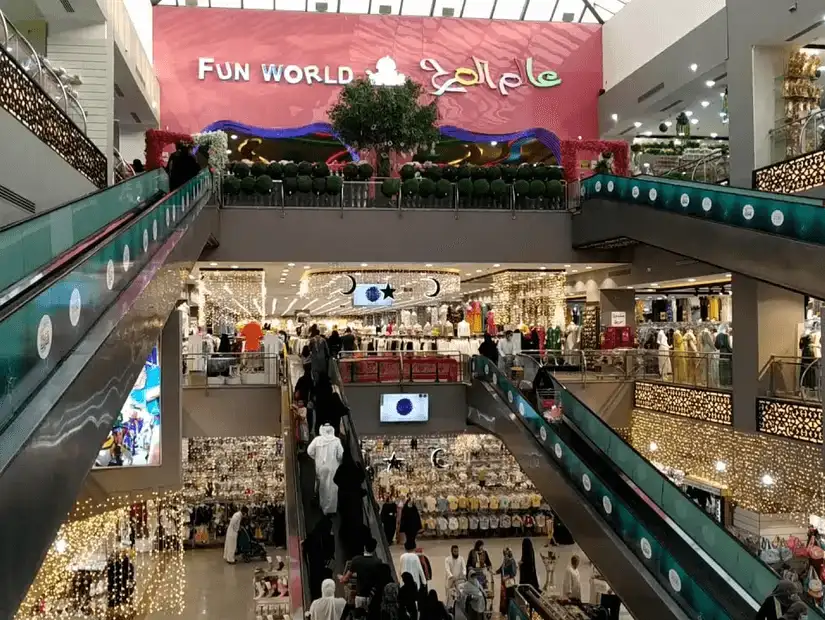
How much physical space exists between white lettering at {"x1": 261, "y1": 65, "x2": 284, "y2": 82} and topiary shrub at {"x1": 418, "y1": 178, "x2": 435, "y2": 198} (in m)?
8.15

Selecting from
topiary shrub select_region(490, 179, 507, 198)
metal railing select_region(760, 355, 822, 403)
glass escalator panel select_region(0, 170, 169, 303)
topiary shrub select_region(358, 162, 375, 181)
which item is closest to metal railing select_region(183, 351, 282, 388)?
topiary shrub select_region(358, 162, 375, 181)

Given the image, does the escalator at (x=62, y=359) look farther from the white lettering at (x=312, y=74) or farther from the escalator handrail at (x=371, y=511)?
the white lettering at (x=312, y=74)

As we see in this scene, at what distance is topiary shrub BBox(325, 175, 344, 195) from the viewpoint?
53.9ft

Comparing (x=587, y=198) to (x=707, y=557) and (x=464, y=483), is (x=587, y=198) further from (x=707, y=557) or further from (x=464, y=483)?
(x=707, y=557)

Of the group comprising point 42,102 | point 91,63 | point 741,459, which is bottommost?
point 741,459

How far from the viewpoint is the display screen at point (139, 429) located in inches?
477

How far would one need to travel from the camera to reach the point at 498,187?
16.9 meters

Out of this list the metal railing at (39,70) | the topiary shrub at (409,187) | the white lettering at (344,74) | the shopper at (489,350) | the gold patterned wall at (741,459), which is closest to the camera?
the metal railing at (39,70)

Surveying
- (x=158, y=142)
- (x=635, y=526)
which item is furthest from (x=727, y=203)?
(x=158, y=142)

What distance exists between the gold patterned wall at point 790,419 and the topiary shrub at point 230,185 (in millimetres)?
10603

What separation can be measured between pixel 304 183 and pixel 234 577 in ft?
25.6

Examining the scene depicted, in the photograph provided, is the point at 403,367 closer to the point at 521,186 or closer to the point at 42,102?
the point at 521,186

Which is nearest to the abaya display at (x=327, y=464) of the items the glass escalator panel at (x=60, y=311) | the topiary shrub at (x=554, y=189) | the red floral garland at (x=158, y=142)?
the glass escalator panel at (x=60, y=311)

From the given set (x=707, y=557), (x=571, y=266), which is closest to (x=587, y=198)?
(x=571, y=266)
